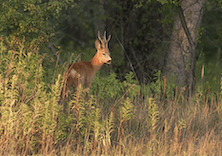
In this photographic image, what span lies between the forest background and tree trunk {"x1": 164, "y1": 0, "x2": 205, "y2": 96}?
0.09 feet

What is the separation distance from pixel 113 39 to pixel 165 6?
15.3ft

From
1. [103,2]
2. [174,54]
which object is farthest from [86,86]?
[103,2]

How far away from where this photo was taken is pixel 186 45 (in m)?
10.6

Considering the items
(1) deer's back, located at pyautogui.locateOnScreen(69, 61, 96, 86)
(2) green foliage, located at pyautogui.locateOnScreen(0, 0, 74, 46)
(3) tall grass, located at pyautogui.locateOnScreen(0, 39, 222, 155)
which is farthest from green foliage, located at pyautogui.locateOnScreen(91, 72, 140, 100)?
(2) green foliage, located at pyautogui.locateOnScreen(0, 0, 74, 46)

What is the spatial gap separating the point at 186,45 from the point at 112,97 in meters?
3.12

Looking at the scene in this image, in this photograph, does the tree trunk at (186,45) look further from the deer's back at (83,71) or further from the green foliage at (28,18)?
the green foliage at (28,18)

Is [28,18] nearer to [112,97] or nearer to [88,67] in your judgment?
[88,67]

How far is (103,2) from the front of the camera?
47.3ft

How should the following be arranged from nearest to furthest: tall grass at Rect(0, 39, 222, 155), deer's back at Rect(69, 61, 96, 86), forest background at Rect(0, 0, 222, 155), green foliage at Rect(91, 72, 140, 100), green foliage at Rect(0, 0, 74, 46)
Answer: tall grass at Rect(0, 39, 222, 155) → forest background at Rect(0, 0, 222, 155) → deer's back at Rect(69, 61, 96, 86) → green foliage at Rect(0, 0, 74, 46) → green foliage at Rect(91, 72, 140, 100)

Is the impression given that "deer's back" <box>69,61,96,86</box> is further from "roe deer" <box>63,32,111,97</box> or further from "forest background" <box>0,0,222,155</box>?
"forest background" <box>0,0,222,155</box>

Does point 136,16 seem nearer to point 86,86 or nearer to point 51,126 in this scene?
point 86,86

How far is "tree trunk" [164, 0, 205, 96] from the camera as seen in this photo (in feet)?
31.7

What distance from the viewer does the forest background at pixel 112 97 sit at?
5.50 metres

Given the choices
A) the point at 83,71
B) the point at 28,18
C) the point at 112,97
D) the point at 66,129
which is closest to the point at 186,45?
the point at 112,97
